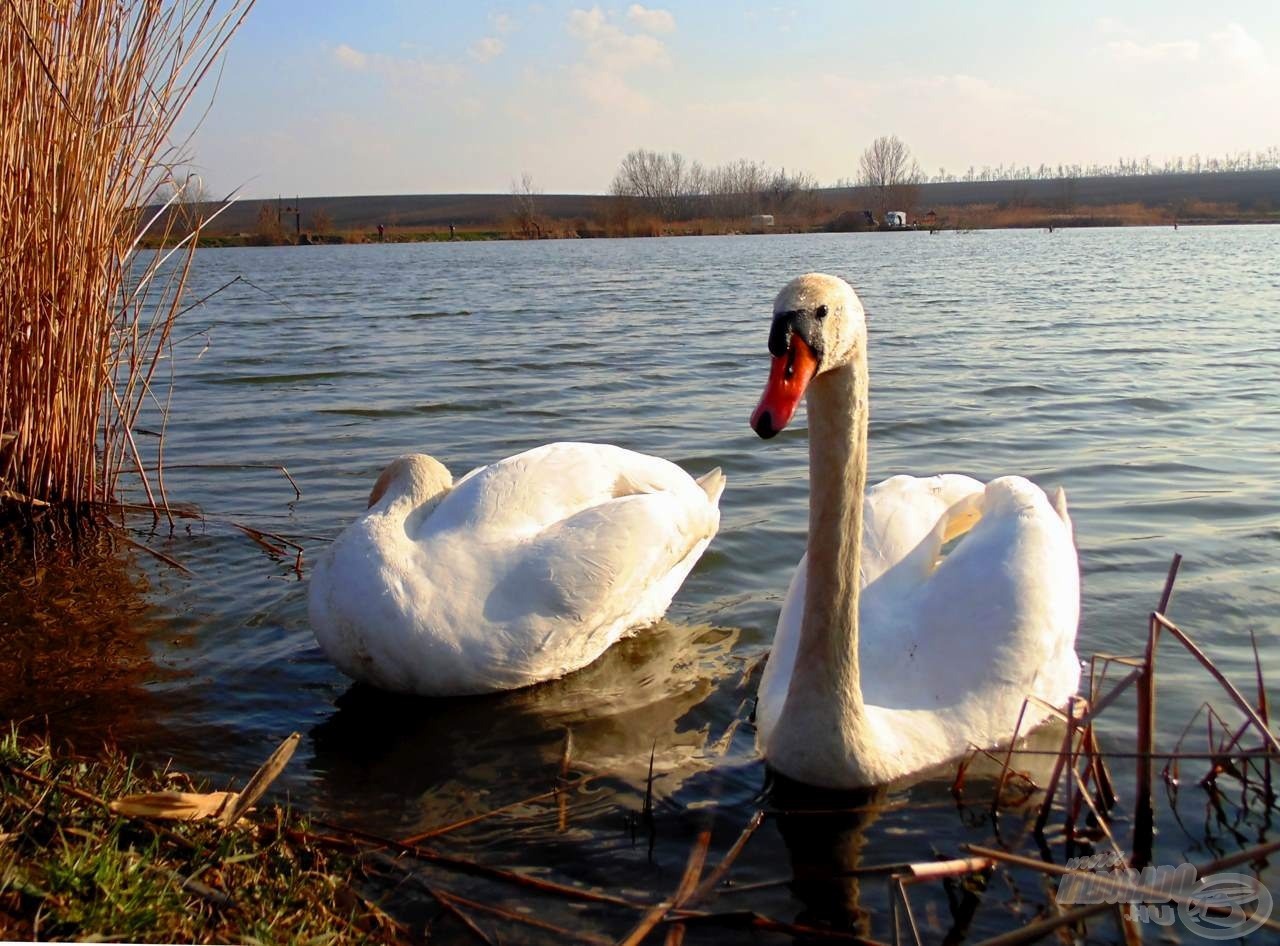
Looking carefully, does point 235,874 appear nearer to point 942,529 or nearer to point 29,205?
point 942,529

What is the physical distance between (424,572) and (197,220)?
2653mm

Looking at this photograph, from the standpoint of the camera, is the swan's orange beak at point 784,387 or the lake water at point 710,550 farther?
the lake water at point 710,550

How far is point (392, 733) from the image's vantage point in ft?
15.1

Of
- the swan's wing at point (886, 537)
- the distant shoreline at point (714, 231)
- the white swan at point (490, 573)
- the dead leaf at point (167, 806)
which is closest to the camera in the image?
the dead leaf at point (167, 806)

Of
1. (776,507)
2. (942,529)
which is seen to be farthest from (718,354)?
(942,529)

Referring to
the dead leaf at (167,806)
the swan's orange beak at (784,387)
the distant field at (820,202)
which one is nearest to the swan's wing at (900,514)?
the swan's orange beak at (784,387)

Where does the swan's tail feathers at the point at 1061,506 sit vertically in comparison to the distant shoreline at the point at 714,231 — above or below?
below

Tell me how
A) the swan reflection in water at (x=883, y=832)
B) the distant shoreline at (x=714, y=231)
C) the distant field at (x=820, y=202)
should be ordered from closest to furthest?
the swan reflection in water at (x=883, y=832) → the distant shoreline at (x=714, y=231) → the distant field at (x=820, y=202)

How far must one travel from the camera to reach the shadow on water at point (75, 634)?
4.64m

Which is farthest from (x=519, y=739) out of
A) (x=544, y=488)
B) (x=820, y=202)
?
(x=820, y=202)

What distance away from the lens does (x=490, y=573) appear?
474cm

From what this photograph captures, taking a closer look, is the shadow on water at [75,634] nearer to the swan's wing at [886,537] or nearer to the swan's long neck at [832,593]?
the swan's wing at [886,537]

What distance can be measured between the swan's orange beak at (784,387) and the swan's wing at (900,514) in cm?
163

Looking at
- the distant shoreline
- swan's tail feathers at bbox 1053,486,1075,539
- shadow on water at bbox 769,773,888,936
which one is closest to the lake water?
shadow on water at bbox 769,773,888,936
